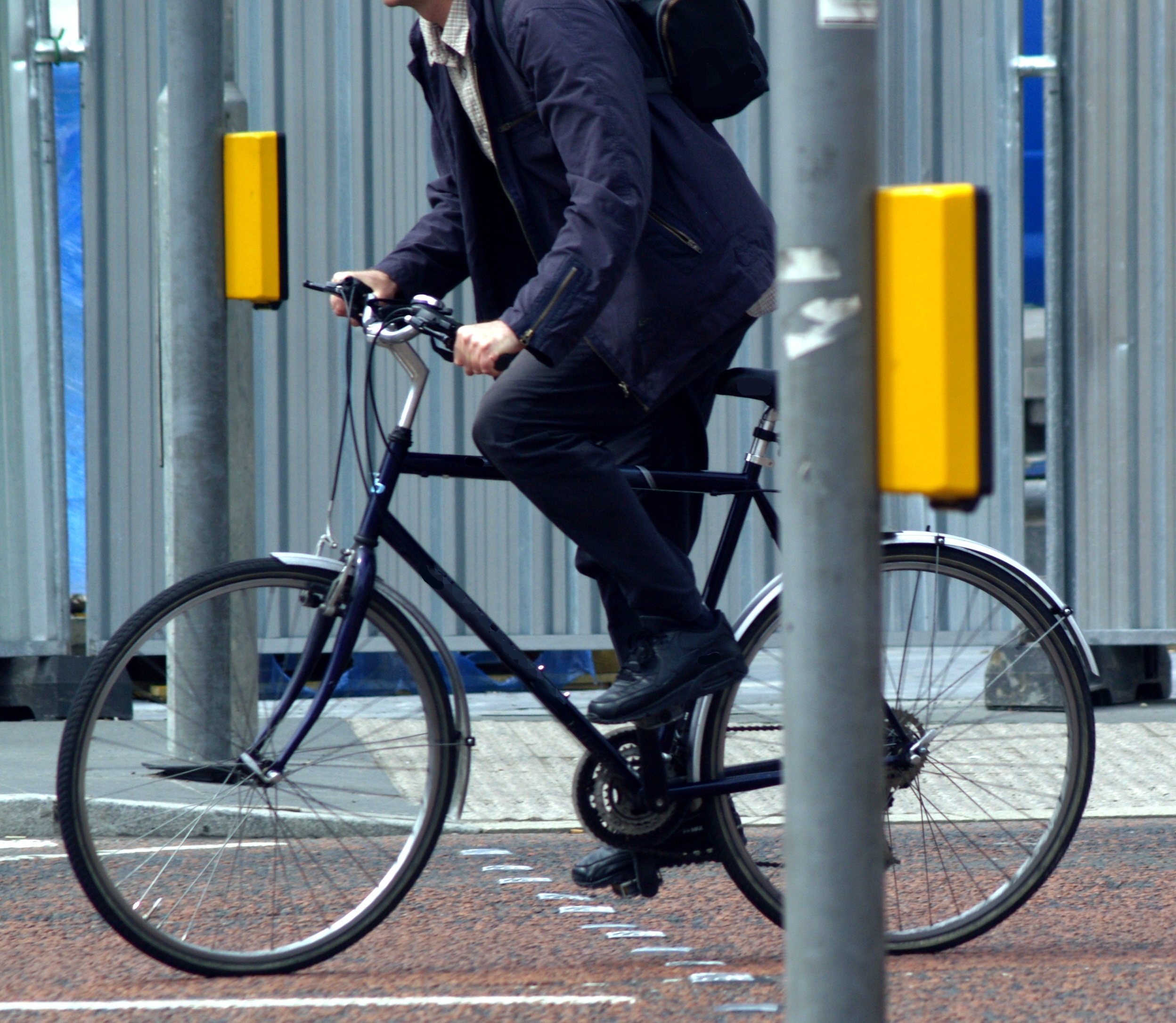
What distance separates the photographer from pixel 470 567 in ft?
23.4

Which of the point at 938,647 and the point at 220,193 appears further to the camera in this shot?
the point at 220,193

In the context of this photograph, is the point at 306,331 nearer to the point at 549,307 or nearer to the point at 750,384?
the point at 750,384

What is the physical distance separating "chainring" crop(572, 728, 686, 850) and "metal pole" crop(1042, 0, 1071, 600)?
3958 mm

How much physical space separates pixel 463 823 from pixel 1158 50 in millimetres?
4195

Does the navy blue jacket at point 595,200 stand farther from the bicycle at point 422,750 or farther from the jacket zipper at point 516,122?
the bicycle at point 422,750

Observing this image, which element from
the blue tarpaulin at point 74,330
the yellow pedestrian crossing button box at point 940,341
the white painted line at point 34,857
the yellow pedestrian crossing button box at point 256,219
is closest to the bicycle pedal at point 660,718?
the yellow pedestrian crossing button box at point 940,341

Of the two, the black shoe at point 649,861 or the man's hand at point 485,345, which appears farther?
the black shoe at point 649,861

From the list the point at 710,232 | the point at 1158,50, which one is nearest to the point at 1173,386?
the point at 1158,50

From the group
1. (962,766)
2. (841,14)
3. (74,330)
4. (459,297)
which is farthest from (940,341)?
(74,330)

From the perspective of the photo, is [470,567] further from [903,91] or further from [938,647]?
[938,647]

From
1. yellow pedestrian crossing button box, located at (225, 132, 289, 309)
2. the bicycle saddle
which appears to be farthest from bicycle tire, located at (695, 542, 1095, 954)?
yellow pedestrian crossing button box, located at (225, 132, 289, 309)

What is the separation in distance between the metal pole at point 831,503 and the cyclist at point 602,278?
3.41 feet

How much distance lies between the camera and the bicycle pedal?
3.32 metres

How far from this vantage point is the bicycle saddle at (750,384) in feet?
11.2
